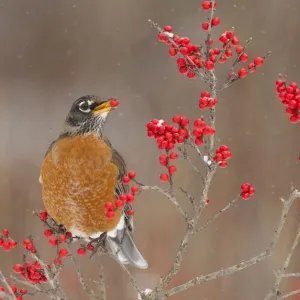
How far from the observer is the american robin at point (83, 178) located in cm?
167

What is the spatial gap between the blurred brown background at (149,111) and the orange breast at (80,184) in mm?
1595

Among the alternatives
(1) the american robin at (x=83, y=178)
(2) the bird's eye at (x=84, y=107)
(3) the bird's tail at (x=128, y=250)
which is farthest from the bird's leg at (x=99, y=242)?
(2) the bird's eye at (x=84, y=107)

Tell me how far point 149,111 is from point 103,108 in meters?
1.94

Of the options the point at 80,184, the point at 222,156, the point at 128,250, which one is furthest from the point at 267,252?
the point at 128,250

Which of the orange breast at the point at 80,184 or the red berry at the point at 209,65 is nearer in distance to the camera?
the red berry at the point at 209,65

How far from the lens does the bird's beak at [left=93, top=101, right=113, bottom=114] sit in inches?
55.9

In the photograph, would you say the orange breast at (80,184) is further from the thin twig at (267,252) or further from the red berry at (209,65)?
the red berry at (209,65)

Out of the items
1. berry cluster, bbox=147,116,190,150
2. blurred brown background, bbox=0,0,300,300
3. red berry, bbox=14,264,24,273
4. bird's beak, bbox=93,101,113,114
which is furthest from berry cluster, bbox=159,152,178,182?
blurred brown background, bbox=0,0,300,300

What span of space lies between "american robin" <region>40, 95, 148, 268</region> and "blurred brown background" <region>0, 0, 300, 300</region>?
5.18 feet

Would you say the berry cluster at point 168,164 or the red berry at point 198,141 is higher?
the red berry at point 198,141

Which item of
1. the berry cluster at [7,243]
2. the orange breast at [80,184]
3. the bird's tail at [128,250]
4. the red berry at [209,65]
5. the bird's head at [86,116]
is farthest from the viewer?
the bird's tail at [128,250]

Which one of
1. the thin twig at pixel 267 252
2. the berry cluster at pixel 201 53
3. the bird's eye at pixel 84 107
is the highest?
the bird's eye at pixel 84 107

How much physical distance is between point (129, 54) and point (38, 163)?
81 cm

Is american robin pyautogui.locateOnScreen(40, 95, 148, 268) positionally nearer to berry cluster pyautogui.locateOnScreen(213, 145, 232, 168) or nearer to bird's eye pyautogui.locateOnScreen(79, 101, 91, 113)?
bird's eye pyautogui.locateOnScreen(79, 101, 91, 113)
